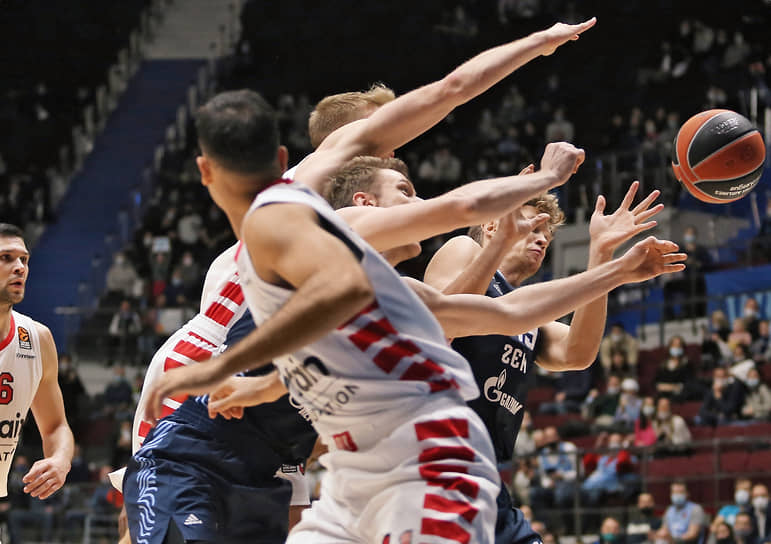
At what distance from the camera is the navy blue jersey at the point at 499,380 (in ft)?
15.9

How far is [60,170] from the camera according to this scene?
26.4 meters

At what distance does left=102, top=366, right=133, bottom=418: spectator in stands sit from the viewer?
60.1ft

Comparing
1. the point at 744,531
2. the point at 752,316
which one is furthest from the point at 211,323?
the point at 752,316

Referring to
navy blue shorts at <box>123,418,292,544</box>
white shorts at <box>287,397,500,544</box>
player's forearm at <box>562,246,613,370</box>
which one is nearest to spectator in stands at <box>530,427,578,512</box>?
player's forearm at <box>562,246,613,370</box>

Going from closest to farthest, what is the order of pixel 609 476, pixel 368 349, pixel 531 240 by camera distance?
pixel 368 349
pixel 531 240
pixel 609 476

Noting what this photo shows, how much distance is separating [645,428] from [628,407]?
76 centimetres

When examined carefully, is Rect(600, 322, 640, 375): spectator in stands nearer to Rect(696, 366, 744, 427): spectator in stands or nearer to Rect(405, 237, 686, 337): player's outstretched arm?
Rect(696, 366, 744, 427): spectator in stands

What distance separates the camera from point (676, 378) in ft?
47.5

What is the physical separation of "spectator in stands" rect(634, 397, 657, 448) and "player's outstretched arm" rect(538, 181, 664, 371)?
27.8 ft

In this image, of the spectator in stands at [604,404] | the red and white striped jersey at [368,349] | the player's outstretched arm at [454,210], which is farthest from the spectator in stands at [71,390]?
the red and white striped jersey at [368,349]

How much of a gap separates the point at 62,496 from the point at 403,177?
13.3 m

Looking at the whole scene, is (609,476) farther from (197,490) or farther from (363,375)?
(363,375)

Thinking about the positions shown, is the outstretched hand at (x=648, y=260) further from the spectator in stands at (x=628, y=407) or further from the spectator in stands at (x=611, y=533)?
the spectator in stands at (x=628, y=407)

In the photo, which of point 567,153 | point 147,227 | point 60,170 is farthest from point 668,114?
point 567,153
